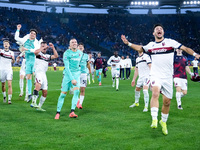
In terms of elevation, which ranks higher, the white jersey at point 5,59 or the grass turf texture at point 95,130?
the white jersey at point 5,59

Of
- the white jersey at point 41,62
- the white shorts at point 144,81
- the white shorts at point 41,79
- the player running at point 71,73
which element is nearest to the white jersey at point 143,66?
the white shorts at point 144,81

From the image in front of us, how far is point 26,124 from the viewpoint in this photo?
284 inches

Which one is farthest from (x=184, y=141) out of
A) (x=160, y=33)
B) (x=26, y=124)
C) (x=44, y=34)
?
(x=44, y=34)

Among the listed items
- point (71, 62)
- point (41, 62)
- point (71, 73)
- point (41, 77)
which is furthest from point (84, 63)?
point (71, 73)

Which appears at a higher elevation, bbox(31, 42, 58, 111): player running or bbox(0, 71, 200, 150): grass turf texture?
bbox(31, 42, 58, 111): player running

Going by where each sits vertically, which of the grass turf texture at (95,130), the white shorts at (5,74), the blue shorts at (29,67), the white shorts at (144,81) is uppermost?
the blue shorts at (29,67)

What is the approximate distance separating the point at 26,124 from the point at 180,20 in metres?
62.9

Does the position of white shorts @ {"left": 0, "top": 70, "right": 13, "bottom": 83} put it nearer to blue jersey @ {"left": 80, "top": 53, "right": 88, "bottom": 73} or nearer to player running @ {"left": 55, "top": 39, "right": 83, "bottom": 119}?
blue jersey @ {"left": 80, "top": 53, "right": 88, "bottom": 73}

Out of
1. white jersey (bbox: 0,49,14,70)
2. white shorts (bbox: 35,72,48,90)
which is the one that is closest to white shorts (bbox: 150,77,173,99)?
white shorts (bbox: 35,72,48,90)

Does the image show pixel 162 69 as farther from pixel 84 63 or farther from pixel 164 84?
pixel 84 63

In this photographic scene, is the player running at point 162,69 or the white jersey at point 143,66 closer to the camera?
the player running at point 162,69

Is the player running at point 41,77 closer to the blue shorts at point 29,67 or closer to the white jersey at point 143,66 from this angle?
the blue shorts at point 29,67

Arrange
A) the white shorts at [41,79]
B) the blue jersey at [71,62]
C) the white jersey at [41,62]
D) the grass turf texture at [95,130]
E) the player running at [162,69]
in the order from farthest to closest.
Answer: the white jersey at [41,62] → the white shorts at [41,79] → the blue jersey at [71,62] → the player running at [162,69] → the grass turf texture at [95,130]

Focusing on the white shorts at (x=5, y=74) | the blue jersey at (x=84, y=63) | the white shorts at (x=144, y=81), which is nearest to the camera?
the white shorts at (x=144, y=81)
